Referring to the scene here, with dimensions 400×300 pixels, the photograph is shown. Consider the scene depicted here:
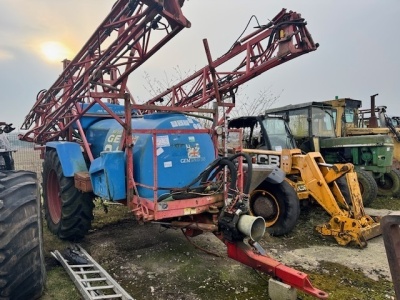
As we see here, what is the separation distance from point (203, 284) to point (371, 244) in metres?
2.70

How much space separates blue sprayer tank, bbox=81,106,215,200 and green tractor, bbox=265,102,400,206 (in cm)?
474

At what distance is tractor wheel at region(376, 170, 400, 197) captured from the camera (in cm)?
820

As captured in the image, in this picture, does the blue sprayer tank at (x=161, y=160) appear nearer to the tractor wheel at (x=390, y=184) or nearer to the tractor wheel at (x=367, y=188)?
the tractor wheel at (x=367, y=188)

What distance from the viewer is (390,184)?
8.39 metres

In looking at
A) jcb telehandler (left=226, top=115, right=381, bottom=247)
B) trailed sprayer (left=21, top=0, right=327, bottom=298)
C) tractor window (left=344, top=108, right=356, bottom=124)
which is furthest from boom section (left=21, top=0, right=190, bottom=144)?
tractor window (left=344, top=108, right=356, bottom=124)

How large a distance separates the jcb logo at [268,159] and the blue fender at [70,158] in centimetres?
328

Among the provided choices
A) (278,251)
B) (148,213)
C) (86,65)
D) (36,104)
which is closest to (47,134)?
(36,104)

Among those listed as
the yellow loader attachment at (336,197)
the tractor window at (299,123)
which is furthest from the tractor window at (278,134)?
the tractor window at (299,123)

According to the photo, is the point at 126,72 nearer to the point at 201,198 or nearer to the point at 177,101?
the point at 201,198

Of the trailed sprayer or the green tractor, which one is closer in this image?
the trailed sprayer

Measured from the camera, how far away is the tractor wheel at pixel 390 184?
820cm

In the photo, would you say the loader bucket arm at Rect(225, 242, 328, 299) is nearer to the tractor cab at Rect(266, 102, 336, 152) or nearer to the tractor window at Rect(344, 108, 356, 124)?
the tractor cab at Rect(266, 102, 336, 152)

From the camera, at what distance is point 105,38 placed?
3.85 metres

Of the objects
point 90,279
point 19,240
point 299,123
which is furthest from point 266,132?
point 19,240
